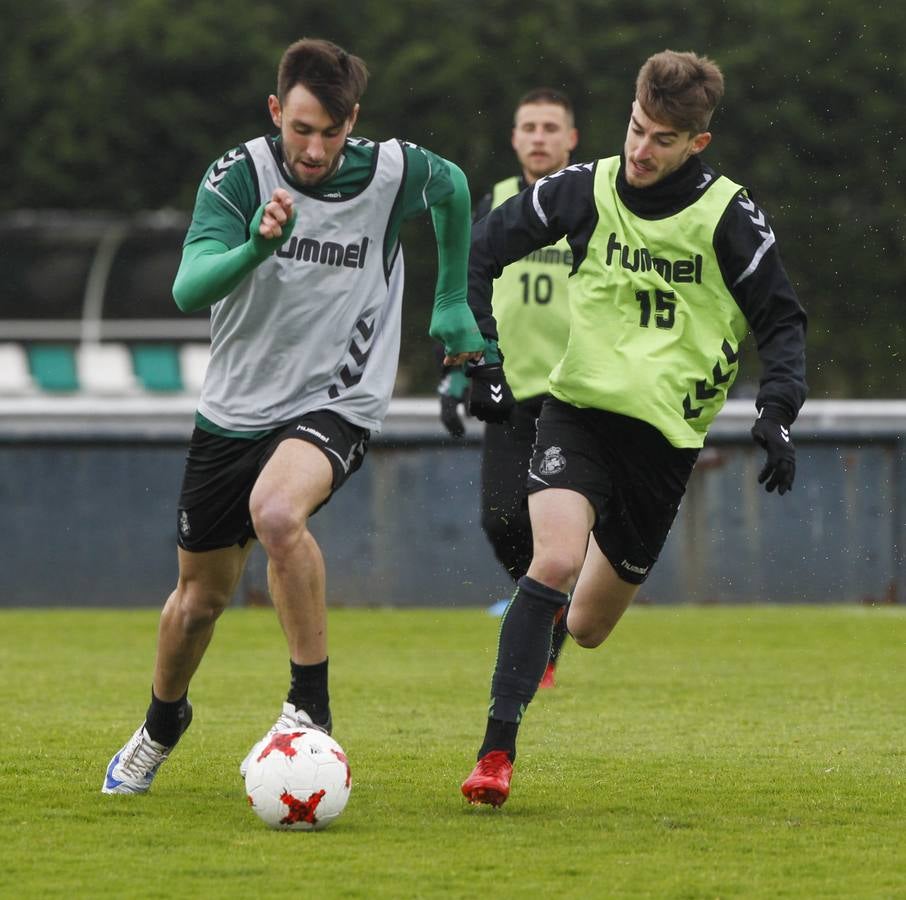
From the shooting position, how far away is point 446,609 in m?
13.7

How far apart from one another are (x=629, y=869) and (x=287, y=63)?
250 centimetres

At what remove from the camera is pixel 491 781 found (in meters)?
5.38

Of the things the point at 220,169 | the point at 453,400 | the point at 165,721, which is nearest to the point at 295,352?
the point at 220,169

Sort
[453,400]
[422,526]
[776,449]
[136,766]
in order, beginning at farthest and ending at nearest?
[422,526]
[453,400]
[136,766]
[776,449]

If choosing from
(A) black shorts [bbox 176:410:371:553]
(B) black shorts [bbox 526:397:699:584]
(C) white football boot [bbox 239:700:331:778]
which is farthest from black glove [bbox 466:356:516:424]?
(C) white football boot [bbox 239:700:331:778]

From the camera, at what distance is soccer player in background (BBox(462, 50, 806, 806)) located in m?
5.87

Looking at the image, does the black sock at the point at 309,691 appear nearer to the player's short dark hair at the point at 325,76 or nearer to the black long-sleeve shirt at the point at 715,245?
the black long-sleeve shirt at the point at 715,245

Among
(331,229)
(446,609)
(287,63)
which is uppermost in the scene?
(287,63)

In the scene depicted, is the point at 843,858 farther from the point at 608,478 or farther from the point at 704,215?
the point at 704,215

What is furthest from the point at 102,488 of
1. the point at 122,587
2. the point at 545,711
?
the point at 545,711

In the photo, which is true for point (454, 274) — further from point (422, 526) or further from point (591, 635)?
point (422, 526)

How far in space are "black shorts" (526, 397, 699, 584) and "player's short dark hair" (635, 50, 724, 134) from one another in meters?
0.91

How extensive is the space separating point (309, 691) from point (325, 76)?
175cm

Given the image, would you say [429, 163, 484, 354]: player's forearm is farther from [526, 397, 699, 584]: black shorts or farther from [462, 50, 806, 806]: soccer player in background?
[526, 397, 699, 584]: black shorts
